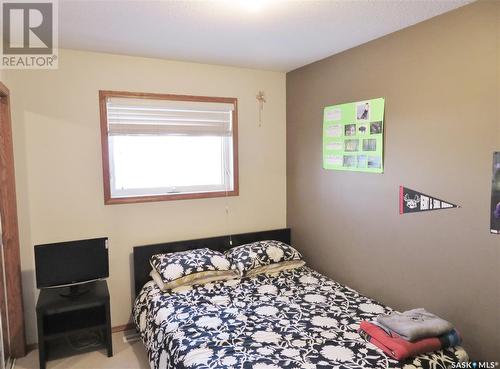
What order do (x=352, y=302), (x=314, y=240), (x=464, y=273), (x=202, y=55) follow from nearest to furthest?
(x=464, y=273)
(x=352, y=302)
(x=202, y=55)
(x=314, y=240)

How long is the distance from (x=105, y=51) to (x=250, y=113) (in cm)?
139

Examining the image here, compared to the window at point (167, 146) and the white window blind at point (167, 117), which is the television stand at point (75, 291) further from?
the white window blind at point (167, 117)

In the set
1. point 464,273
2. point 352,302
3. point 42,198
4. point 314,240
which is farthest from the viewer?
point 314,240

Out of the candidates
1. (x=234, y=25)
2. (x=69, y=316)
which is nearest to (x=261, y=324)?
(x=69, y=316)

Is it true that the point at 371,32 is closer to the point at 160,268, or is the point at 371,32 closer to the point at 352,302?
the point at 352,302

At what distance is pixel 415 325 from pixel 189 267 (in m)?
1.67

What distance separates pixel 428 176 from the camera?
2.35 meters

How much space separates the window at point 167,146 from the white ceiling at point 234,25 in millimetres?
443

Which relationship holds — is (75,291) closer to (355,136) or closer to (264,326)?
(264,326)

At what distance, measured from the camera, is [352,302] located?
260 cm

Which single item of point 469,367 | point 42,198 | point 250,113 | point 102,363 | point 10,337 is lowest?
point 102,363

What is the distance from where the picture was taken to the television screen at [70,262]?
2656mm

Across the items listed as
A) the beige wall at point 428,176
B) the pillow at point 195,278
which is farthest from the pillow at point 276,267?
the beige wall at point 428,176

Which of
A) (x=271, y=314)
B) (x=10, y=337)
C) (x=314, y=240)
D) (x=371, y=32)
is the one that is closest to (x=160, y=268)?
(x=271, y=314)
